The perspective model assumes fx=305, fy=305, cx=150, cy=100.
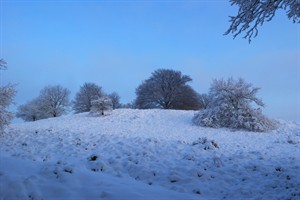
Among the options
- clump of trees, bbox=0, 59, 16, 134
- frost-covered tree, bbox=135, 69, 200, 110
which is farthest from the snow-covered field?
frost-covered tree, bbox=135, 69, 200, 110

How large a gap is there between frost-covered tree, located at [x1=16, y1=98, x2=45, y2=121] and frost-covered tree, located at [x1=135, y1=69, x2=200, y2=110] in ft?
A: 48.7

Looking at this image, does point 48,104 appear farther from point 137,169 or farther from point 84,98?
point 137,169

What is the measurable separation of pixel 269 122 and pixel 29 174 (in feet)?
61.4

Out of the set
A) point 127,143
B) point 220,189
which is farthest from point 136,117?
point 220,189

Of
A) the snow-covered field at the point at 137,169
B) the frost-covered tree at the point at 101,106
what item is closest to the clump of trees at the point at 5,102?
the snow-covered field at the point at 137,169

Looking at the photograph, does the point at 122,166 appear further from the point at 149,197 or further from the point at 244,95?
the point at 244,95

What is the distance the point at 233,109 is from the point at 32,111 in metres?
34.0

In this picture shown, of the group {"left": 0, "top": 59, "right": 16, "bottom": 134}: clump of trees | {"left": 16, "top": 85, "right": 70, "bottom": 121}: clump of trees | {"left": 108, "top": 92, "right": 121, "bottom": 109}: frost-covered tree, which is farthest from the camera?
{"left": 108, "top": 92, "right": 121, "bottom": 109}: frost-covered tree

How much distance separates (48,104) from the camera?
1813 inches

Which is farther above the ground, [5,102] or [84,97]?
[84,97]

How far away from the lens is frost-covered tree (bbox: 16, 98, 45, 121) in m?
45.9

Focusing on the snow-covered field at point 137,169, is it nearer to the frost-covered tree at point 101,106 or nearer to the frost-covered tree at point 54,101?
the frost-covered tree at point 101,106

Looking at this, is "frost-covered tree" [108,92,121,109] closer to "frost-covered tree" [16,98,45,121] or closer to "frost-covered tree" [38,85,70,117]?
"frost-covered tree" [38,85,70,117]

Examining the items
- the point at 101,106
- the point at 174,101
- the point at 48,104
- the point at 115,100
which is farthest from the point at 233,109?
the point at 115,100
